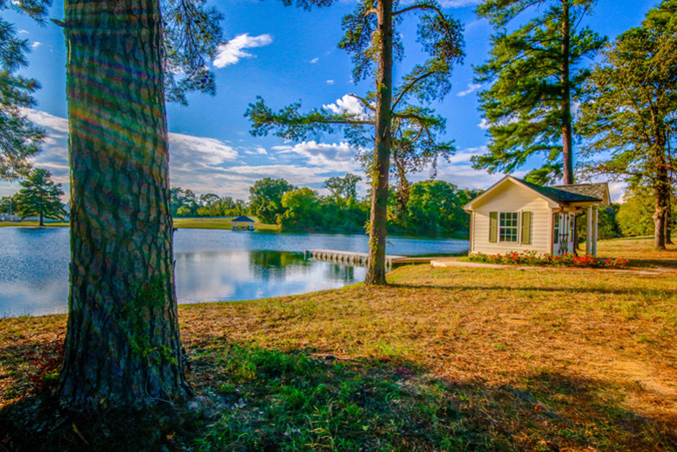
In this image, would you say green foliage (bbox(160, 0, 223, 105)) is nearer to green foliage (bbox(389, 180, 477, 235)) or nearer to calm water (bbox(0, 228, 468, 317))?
calm water (bbox(0, 228, 468, 317))

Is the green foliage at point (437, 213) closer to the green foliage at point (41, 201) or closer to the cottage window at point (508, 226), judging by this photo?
the cottage window at point (508, 226)

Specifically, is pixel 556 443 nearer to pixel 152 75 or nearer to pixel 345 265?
pixel 152 75

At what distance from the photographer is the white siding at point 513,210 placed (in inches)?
463

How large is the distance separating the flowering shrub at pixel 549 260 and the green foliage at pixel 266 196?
207 feet

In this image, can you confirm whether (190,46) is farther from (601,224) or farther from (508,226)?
(601,224)

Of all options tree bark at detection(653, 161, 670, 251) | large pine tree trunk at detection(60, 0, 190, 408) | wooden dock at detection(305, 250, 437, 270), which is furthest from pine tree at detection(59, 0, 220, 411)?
tree bark at detection(653, 161, 670, 251)

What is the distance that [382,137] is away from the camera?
289 inches

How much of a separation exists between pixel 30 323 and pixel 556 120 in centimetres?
1775

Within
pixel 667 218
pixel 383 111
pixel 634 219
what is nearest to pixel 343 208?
pixel 634 219

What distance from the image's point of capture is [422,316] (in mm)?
4723

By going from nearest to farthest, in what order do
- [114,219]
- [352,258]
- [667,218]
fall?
[114,219] < [667,218] < [352,258]

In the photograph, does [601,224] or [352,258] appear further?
[601,224]

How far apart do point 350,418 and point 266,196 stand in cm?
8046

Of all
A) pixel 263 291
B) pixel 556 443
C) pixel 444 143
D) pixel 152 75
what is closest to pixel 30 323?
pixel 152 75
